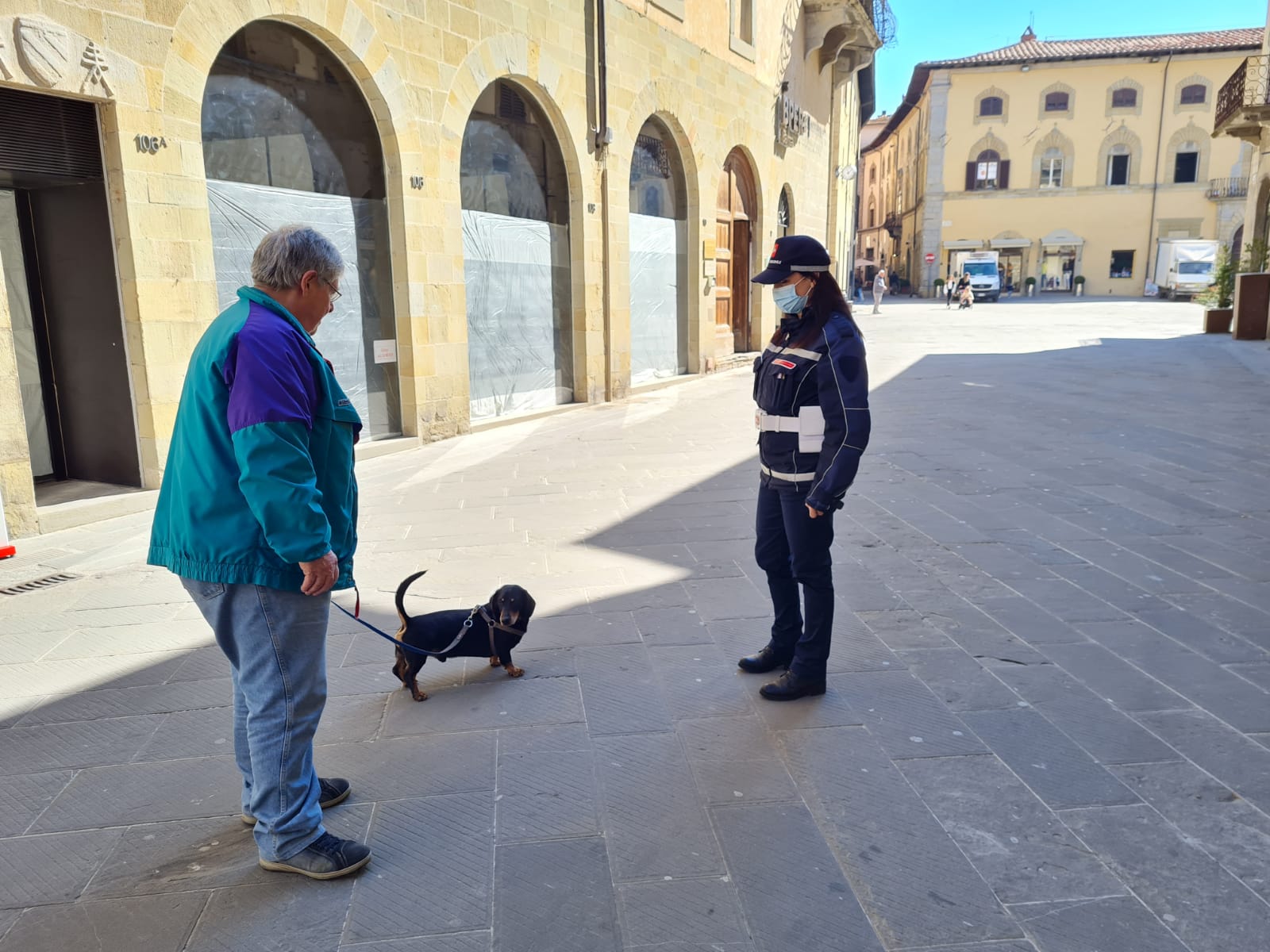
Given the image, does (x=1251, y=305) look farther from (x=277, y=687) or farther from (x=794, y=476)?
(x=277, y=687)

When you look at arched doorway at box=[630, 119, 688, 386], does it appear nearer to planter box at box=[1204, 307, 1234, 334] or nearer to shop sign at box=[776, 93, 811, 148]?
shop sign at box=[776, 93, 811, 148]

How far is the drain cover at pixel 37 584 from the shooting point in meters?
5.34

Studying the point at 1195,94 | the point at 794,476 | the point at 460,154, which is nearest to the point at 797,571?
the point at 794,476

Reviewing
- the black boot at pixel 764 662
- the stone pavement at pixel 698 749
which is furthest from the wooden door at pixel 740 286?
the black boot at pixel 764 662

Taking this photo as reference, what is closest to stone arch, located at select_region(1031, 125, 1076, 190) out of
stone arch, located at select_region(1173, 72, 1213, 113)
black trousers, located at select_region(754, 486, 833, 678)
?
stone arch, located at select_region(1173, 72, 1213, 113)

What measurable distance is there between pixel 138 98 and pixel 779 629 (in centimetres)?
611

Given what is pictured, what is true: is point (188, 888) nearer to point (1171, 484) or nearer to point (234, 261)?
point (234, 261)

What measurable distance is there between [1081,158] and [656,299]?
42.5 meters

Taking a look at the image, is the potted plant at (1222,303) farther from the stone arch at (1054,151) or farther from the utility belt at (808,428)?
the stone arch at (1054,151)

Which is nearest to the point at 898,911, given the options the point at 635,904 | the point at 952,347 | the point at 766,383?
the point at 635,904

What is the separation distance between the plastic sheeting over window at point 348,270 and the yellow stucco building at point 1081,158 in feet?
153

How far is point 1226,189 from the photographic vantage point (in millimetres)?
46375

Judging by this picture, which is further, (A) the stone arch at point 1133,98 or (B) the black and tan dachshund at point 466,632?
(A) the stone arch at point 1133,98

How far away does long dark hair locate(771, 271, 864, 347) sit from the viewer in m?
3.56
